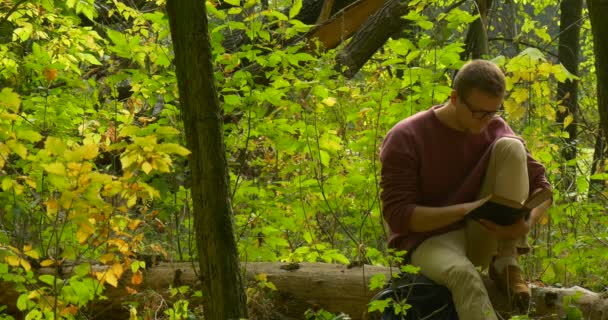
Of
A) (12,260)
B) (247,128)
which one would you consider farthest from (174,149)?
(247,128)

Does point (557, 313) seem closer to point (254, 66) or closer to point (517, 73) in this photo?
point (517, 73)

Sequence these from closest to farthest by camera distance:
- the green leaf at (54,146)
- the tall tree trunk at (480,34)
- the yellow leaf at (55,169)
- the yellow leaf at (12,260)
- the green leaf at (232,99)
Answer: the yellow leaf at (55,169), the green leaf at (54,146), the yellow leaf at (12,260), the green leaf at (232,99), the tall tree trunk at (480,34)

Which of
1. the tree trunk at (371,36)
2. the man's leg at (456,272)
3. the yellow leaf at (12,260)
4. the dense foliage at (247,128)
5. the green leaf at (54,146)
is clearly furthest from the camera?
the tree trunk at (371,36)

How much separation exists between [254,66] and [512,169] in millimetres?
2287

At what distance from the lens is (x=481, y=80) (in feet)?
11.8

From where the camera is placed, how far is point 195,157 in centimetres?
284

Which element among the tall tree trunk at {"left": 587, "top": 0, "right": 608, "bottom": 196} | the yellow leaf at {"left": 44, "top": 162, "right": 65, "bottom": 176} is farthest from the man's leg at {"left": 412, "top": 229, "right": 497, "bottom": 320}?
the yellow leaf at {"left": 44, "top": 162, "right": 65, "bottom": 176}

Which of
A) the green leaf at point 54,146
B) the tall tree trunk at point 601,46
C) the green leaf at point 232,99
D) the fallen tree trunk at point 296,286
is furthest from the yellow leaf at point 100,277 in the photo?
the tall tree trunk at point 601,46

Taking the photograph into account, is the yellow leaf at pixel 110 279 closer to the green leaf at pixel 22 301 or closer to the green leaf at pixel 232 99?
the green leaf at pixel 22 301

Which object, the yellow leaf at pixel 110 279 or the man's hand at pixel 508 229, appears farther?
the man's hand at pixel 508 229

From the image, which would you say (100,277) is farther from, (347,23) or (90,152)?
(347,23)

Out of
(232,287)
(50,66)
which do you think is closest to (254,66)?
(50,66)

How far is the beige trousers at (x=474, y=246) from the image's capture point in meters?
3.38

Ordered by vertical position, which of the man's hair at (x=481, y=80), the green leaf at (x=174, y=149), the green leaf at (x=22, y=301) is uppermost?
the man's hair at (x=481, y=80)
